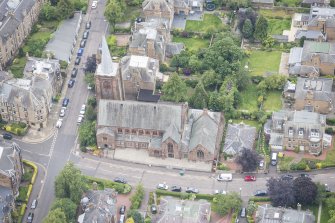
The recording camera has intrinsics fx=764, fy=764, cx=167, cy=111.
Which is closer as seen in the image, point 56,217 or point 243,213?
point 56,217

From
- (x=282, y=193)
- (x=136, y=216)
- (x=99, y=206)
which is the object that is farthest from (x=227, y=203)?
(x=99, y=206)

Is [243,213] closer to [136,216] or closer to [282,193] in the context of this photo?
[282,193]

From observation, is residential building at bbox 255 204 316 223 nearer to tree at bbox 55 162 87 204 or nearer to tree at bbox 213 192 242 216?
tree at bbox 213 192 242 216

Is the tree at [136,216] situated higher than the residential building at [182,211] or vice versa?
the residential building at [182,211]

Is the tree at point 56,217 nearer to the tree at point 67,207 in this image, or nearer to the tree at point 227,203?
the tree at point 67,207

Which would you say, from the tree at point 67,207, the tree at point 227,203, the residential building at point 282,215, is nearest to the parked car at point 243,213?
the tree at point 227,203

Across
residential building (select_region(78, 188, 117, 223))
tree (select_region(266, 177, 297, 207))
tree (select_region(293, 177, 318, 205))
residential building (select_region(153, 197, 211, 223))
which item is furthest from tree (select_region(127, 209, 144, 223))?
tree (select_region(293, 177, 318, 205))

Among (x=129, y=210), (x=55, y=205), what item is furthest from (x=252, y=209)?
(x=55, y=205)
